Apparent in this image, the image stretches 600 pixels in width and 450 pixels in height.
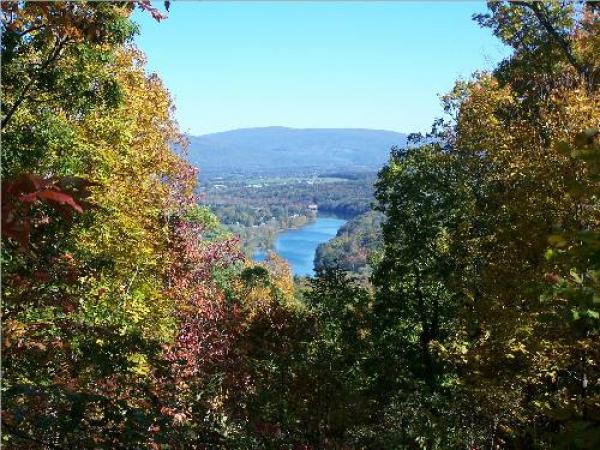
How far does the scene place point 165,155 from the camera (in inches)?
826

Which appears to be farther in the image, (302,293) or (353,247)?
(353,247)

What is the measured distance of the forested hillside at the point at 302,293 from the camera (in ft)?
20.0

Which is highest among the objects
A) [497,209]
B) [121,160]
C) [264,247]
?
[121,160]

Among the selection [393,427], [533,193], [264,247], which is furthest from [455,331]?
[264,247]

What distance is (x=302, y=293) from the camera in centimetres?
1529

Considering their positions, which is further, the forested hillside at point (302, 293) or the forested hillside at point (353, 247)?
the forested hillside at point (353, 247)

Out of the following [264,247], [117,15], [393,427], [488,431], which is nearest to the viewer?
[117,15]

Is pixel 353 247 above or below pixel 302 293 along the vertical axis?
below

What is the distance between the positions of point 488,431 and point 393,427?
Answer: 2.76 meters

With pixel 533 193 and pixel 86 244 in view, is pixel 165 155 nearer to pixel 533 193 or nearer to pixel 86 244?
pixel 86 244

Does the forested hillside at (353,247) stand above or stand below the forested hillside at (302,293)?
below

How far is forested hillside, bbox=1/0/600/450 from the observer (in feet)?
20.0

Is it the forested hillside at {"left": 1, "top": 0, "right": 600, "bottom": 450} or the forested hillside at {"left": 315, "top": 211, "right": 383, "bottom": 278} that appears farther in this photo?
the forested hillside at {"left": 315, "top": 211, "right": 383, "bottom": 278}

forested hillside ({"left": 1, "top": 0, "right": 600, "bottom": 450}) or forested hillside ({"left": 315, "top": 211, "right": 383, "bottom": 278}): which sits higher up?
forested hillside ({"left": 1, "top": 0, "right": 600, "bottom": 450})
